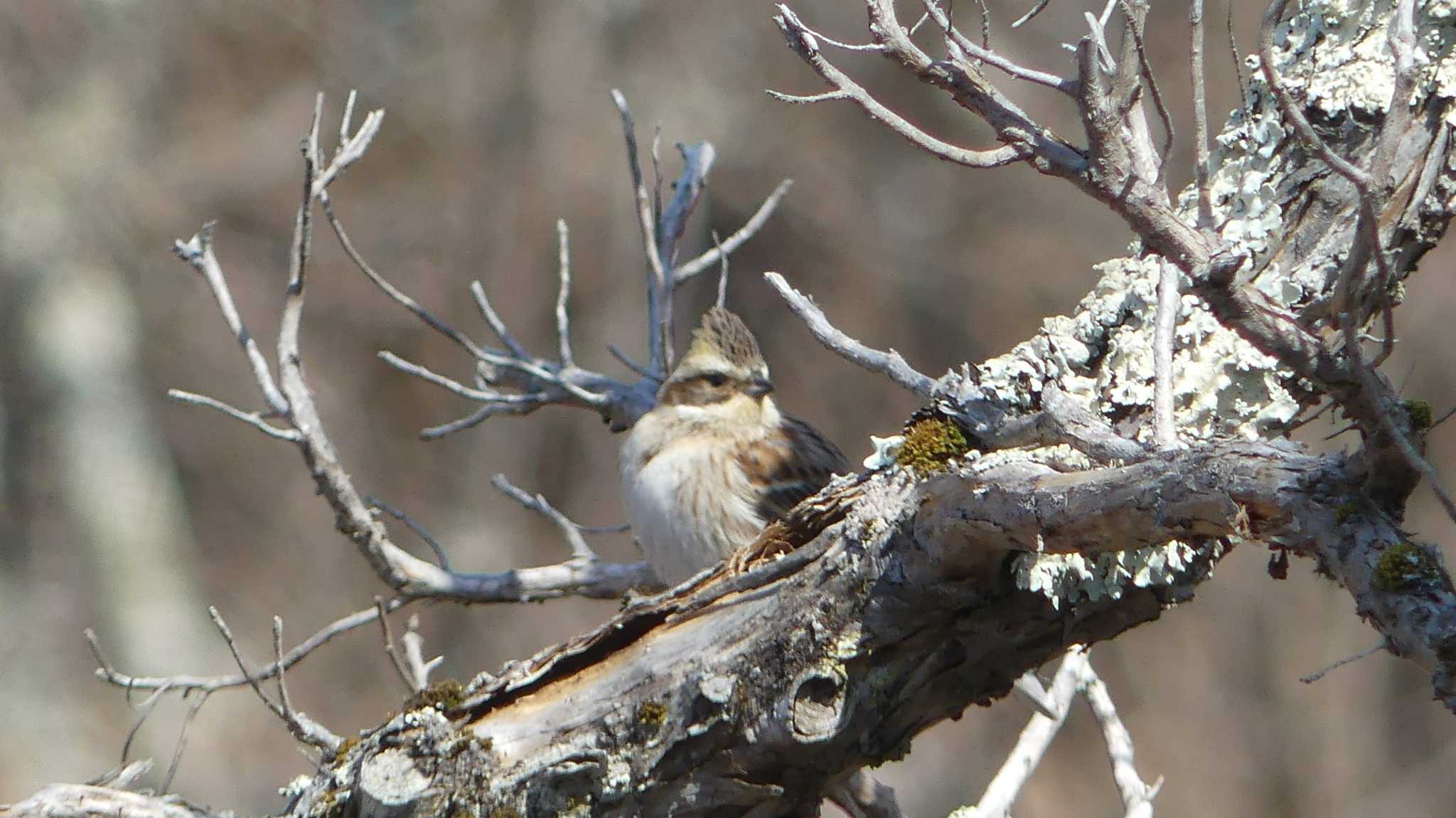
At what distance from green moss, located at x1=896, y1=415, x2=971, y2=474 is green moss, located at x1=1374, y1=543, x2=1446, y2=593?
863 millimetres

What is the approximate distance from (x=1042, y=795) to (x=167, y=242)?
8.50m

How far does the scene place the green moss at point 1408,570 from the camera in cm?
153

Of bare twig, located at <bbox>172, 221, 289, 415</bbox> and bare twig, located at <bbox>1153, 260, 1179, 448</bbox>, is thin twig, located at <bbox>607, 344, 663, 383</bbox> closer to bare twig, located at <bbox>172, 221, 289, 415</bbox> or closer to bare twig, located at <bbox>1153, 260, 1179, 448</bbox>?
bare twig, located at <bbox>172, 221, 289, 415</bbox>

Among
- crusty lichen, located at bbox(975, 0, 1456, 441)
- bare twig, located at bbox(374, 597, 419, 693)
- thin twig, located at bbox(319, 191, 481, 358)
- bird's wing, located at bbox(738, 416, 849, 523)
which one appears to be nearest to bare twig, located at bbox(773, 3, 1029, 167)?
crusty lichen, located at bbox(975, 0, 1456, 441)

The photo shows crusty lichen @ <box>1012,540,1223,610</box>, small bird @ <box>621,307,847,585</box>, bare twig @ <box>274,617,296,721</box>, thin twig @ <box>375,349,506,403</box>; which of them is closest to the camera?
crusty lichen @ <box>1012,540,1223,610</box>

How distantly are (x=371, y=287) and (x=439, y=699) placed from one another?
1002 cm

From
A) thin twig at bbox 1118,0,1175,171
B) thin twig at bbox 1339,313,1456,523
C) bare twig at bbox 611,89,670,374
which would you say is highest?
bare twig at bbox 611,89,670,374

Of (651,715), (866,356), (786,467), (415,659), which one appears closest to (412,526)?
(415,659)

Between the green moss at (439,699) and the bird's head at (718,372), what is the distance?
1.98m

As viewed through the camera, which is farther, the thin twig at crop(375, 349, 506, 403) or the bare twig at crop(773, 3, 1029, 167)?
the thin twig at crop(375, 349, 506, 403)

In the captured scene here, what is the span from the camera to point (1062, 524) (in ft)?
6.67

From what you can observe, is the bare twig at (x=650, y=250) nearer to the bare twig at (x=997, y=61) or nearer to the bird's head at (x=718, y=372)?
the bird's head at (x=718, y=372)

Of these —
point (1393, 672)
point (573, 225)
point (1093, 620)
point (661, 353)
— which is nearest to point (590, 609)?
point (573, 225)

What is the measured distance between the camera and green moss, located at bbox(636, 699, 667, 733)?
7.91 feet
